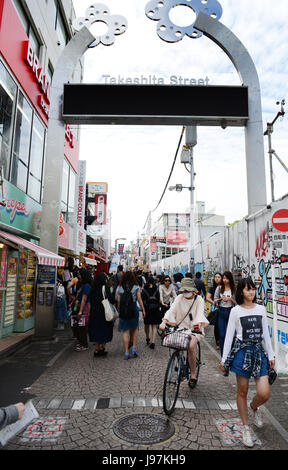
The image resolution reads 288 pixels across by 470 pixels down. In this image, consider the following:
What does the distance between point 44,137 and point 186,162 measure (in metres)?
7.59

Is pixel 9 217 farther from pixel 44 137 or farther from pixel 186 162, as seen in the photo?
pixel 186 162

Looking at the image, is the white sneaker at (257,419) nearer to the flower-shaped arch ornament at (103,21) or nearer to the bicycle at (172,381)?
the bicycle at (172,381)

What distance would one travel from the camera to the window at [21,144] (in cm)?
873

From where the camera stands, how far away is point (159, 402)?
4.20 m

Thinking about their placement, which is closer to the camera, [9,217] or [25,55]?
[9,217]

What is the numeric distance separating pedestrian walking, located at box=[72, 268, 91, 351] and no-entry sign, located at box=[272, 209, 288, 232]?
13.7ft

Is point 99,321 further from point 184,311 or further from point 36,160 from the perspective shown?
point 36,160

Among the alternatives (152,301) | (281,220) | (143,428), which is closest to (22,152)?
(152,301)

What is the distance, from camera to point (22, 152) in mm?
9273

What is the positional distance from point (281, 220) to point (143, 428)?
360 centimetres

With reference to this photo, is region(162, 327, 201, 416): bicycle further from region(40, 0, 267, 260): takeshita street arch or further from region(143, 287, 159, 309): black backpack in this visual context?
region(40, 0, 267, 260): takeshita street arch

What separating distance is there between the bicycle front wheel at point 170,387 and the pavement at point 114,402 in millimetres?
129
